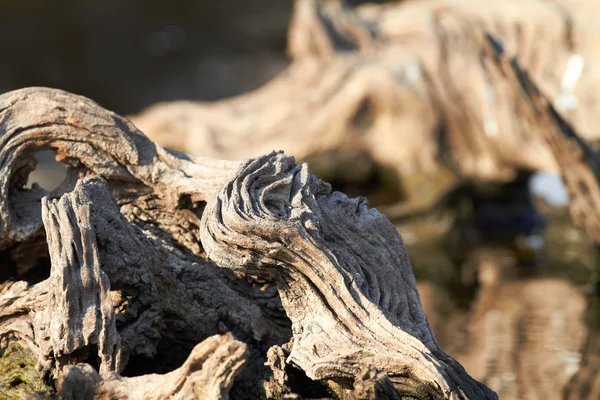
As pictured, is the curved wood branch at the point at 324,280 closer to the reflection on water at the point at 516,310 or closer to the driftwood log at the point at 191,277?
the driftwood log at the point at 191,277

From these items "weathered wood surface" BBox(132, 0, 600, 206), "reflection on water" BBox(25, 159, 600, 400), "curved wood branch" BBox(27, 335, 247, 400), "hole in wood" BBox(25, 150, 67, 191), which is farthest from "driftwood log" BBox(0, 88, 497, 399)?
"hole in wood" BBox(25, 150, 67, 191)

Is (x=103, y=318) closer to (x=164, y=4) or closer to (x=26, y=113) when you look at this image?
(x=26, y=113)

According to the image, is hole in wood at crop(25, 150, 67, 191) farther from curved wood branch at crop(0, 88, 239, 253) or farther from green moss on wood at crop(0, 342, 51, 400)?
green moss on wood at crop(0, 342, 51, 400)

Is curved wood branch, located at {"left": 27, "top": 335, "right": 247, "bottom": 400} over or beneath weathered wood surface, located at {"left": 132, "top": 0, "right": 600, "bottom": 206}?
beneath

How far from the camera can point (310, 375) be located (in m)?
2.70

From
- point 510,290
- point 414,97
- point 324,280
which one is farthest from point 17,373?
point 414,97

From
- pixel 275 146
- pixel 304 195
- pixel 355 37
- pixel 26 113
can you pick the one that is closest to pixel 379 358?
pixel 304 195

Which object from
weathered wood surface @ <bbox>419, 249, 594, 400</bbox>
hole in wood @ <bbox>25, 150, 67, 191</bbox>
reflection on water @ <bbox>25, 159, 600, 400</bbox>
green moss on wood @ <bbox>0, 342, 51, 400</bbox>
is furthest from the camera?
hole in wood @ <bbox>25, 150, 67, 191</bbox>

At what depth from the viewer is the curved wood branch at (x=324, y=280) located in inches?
105

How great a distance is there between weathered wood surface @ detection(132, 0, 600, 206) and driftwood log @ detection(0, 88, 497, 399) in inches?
259

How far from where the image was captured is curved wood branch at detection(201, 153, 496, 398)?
2.66m

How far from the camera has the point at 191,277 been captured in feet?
10.8

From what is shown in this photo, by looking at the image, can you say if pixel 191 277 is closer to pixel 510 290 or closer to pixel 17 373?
pixel 17 373

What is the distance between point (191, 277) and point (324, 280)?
72 cm
